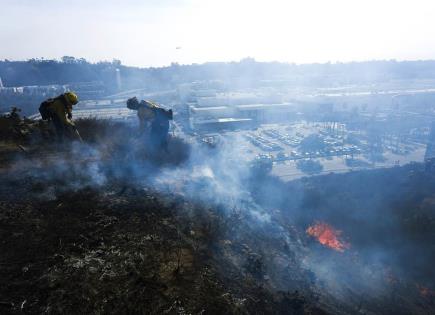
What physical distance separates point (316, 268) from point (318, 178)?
63.1 feet

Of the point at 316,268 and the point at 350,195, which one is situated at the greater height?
the point at 316,268

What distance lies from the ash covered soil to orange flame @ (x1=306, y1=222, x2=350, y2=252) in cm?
49

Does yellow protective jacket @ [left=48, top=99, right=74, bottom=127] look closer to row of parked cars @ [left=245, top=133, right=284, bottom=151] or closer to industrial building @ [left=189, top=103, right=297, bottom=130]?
row of parked cars @ [left=245, top=133, right=284, bottom=151]

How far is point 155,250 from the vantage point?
7.55m

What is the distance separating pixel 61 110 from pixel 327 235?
707 inches

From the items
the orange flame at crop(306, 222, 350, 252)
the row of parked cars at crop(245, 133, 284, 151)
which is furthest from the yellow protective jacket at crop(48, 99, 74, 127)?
the row of parked cars at crop(245, 133, 284, 151)

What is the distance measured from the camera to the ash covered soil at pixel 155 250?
19.7 ft

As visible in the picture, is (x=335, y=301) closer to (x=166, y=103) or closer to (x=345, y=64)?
(x=166, y=103)

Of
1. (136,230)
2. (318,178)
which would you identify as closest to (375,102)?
(318,178)

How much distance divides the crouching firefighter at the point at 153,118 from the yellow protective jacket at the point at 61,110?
2.93 metres

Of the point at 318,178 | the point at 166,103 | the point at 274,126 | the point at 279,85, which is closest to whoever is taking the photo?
the point at 318,178

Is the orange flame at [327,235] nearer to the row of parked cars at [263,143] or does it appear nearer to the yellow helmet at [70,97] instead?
→ the yellow helmet at [70,97]

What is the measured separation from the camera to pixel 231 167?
965 inches

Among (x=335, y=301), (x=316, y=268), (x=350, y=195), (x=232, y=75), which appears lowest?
(x=350, y=195)
